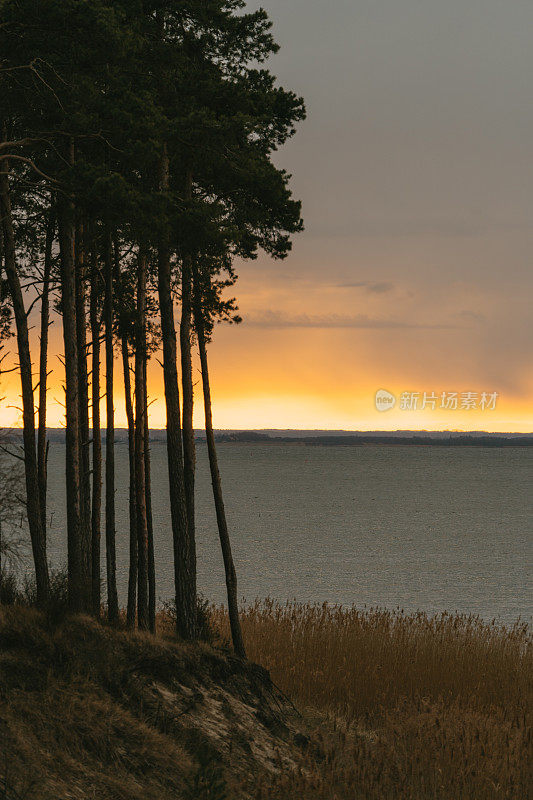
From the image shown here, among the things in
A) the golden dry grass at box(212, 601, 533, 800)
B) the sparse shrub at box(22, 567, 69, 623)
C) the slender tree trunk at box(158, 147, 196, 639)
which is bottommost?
the golden dry grass at box(212, 601, 533, 800)

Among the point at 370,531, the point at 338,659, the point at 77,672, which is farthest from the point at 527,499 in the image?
the point at 77,672

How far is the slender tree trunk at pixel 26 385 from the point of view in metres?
15.1

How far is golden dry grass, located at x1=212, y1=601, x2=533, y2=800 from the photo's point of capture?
11.1 meters

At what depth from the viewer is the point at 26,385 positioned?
15.4 metres

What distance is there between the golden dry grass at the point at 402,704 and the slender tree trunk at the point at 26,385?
6.19 metres

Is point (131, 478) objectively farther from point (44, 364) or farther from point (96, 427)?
point (44, 364)

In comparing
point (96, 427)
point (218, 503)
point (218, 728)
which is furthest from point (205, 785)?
point (96, 427)

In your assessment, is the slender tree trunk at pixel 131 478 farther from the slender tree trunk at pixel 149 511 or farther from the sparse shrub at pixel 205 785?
the sparse shrub at pixel 205 785

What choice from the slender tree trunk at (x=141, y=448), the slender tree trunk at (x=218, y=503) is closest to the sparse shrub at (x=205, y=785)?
the slender tree trunk at (x=218, y=503)

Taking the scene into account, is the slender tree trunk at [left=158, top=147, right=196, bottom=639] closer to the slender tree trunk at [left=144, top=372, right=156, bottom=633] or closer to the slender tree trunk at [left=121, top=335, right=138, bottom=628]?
the slender tree trunk at [left=144, top=372, right=156, bottom=633]

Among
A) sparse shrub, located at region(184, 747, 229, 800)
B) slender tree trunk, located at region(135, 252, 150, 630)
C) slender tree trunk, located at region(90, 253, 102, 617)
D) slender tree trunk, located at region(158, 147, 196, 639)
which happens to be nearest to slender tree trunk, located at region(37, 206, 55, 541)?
slender tree trunk, located at region(90, 253, 102, 617)

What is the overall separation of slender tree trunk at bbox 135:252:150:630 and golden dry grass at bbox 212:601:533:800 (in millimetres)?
3384

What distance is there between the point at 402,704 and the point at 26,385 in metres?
10.4

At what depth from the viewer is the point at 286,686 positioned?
57.3 feet
